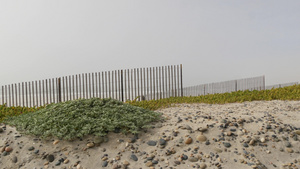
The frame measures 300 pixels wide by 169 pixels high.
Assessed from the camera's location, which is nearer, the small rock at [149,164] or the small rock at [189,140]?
the small rock at [149,164]

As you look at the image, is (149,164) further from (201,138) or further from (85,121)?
(85,121)

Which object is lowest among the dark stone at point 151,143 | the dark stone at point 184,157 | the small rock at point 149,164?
the small rock at point 149,164

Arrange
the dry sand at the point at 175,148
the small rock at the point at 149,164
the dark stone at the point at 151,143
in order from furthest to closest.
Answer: the dark stone at the point at 151,143 → the dry sand at the point at 175,148 → the small rock at the point at 149,164

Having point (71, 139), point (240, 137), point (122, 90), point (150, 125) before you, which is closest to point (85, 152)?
point (71, 139)

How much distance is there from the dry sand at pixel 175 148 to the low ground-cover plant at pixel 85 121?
0.19 metres

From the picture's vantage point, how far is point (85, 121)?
544 cm

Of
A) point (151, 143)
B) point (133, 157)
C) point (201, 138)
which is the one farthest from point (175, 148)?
point (133, 157)

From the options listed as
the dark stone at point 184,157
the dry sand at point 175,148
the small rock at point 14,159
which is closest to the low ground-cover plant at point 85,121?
the dry sand at point 175,148

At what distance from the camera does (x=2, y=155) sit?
207 inches

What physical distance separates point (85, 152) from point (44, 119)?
1.71m

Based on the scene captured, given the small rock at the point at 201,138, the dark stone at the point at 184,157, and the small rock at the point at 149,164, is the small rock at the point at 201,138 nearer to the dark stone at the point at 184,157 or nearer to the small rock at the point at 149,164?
the dark stone at the point at 184,157

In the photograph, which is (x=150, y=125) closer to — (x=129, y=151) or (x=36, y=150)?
(x=129, y=151)

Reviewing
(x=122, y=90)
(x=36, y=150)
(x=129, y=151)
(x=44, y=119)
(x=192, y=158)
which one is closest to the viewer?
(x=192, y=158)

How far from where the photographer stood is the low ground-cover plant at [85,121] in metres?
5.18
